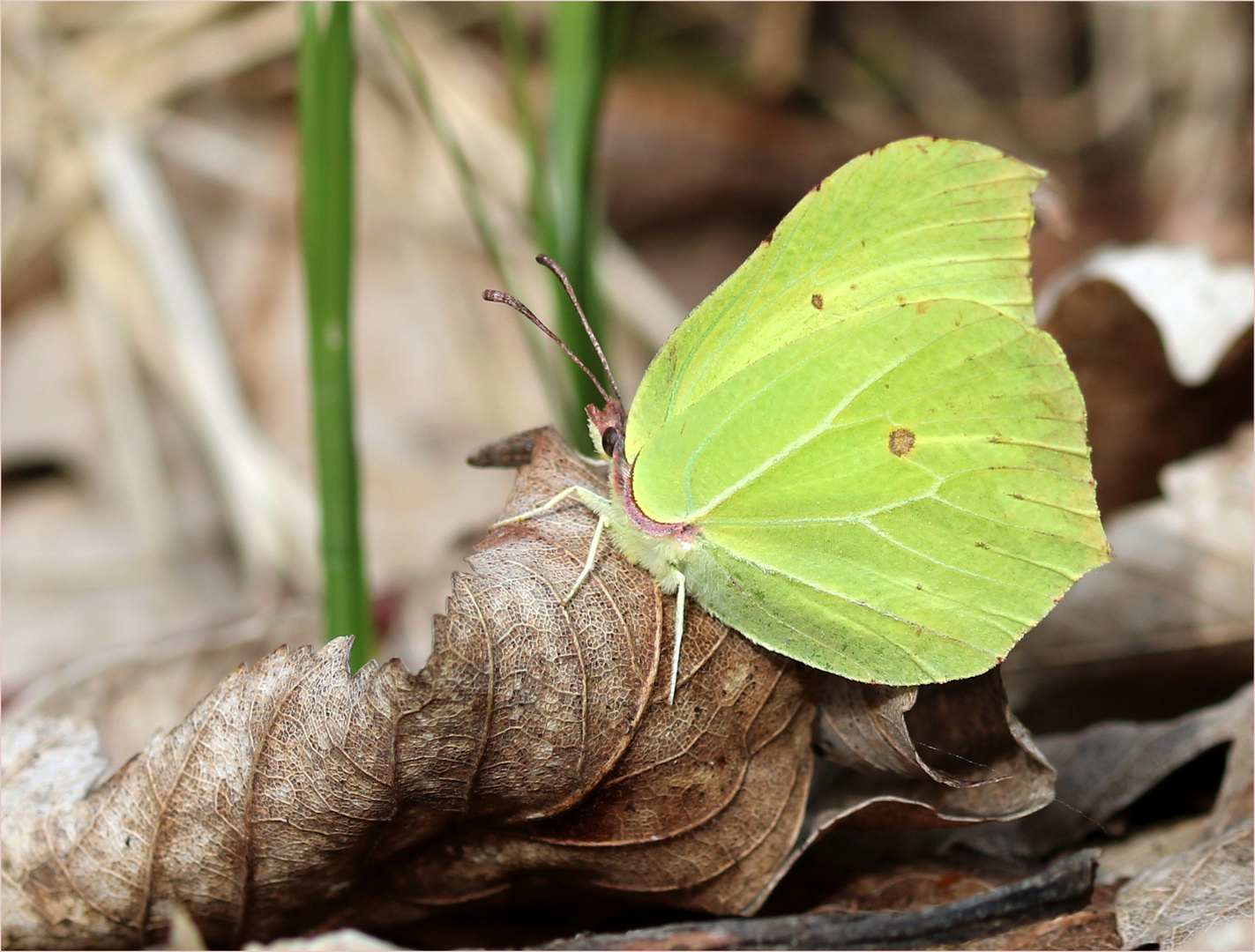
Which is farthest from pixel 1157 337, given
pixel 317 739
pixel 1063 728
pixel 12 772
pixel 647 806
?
pixel 12 772

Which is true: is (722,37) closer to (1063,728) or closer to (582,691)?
(1063,728)

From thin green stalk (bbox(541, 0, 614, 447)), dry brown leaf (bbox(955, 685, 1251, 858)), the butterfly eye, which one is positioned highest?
thin green stalk (bbox(541, 0, 614, 447))

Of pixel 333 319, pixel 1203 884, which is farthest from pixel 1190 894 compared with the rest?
pixel 333 319

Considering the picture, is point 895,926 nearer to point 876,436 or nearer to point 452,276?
point 876,436

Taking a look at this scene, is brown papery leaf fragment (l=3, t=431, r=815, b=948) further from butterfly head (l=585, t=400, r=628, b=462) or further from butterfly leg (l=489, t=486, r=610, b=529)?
butterfly head (l=585, t=400, r=628, b=462)

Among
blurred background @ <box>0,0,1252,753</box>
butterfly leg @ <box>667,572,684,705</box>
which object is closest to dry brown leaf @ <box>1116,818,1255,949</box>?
blurred background @ <box>0,0,1252,753</box>

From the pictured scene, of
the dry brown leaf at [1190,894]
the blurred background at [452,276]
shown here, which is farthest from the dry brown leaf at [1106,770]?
the blurred background at [452,276]
